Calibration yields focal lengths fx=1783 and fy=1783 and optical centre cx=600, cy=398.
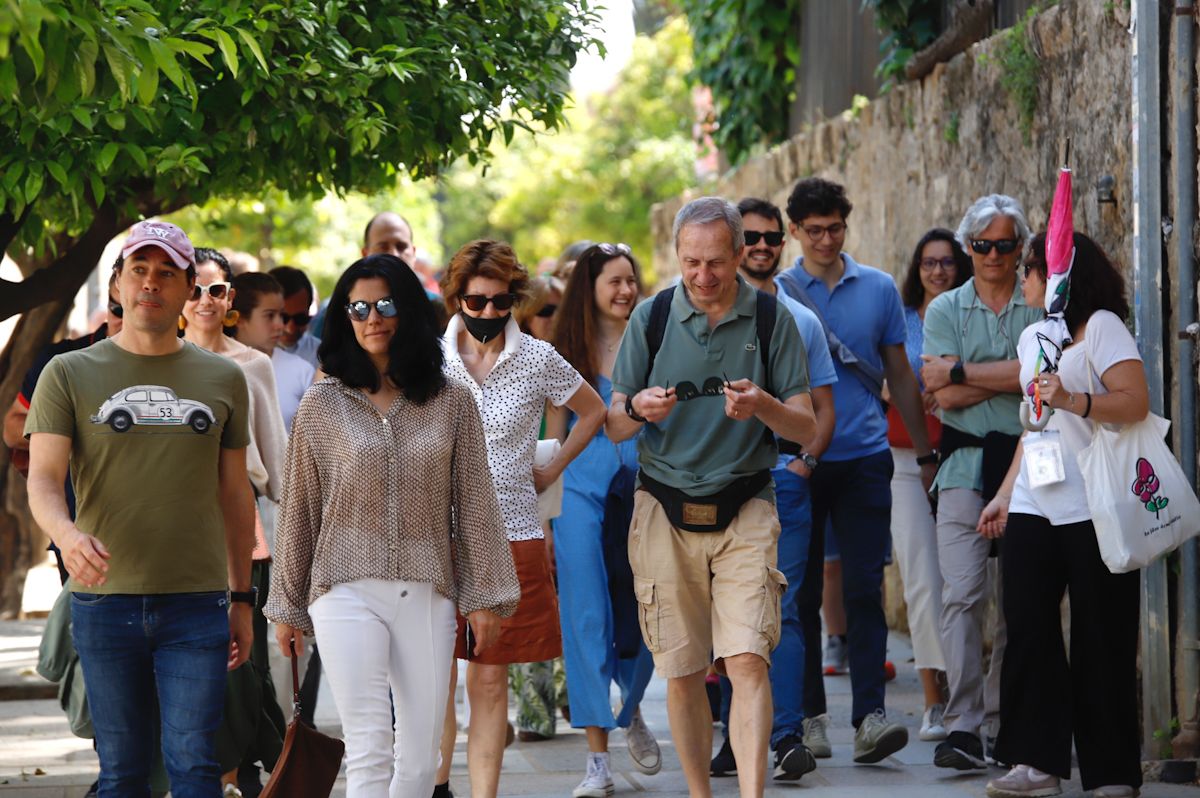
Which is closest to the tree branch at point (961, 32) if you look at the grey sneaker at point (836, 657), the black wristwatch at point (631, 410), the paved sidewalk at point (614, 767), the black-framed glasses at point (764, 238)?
the black-framed glasses at point (764, 238)

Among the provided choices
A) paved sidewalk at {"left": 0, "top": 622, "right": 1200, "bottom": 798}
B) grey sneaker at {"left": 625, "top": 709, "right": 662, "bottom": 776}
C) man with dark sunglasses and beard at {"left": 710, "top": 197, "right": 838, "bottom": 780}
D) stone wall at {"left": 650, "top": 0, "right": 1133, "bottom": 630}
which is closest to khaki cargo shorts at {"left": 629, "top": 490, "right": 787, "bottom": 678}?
man with dark sunglasses and beard at {"left": 710, "top": 197, "right": 838, "bottom": 780}

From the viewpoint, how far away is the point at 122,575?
4965mm

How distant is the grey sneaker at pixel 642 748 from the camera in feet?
23.3

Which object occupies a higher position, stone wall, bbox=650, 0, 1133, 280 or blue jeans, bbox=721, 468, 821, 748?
stone wall, bbox=650, 0, 1133, 280

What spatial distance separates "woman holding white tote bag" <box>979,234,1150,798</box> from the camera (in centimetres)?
630

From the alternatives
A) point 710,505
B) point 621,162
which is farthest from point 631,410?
point 621,162

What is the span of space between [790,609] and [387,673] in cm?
239

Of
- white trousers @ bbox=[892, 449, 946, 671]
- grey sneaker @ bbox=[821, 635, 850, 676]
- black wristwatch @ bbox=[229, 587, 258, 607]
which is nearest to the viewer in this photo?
black wristwatch @ bbox=[229, 587, 258, 607]

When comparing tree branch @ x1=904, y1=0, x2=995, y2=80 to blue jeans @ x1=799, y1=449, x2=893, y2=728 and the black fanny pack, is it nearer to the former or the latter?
blue jeans @ x1=799, y1=449, x2=893, y2=728

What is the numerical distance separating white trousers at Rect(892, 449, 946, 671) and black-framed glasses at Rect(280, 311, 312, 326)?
278 cm

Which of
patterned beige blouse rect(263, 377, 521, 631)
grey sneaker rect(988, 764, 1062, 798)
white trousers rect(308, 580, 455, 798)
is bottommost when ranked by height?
grey sneaker rect(988, 764, 1062, 798)

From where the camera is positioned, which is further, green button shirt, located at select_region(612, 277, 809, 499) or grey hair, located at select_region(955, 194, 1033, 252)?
grey hair, located at select_region(955, 194, 1033, 252)

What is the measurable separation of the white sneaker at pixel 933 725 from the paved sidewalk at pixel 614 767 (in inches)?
2.6

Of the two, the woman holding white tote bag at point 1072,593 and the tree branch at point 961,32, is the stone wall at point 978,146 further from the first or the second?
the woman holding white tote bag at point 1072,593
